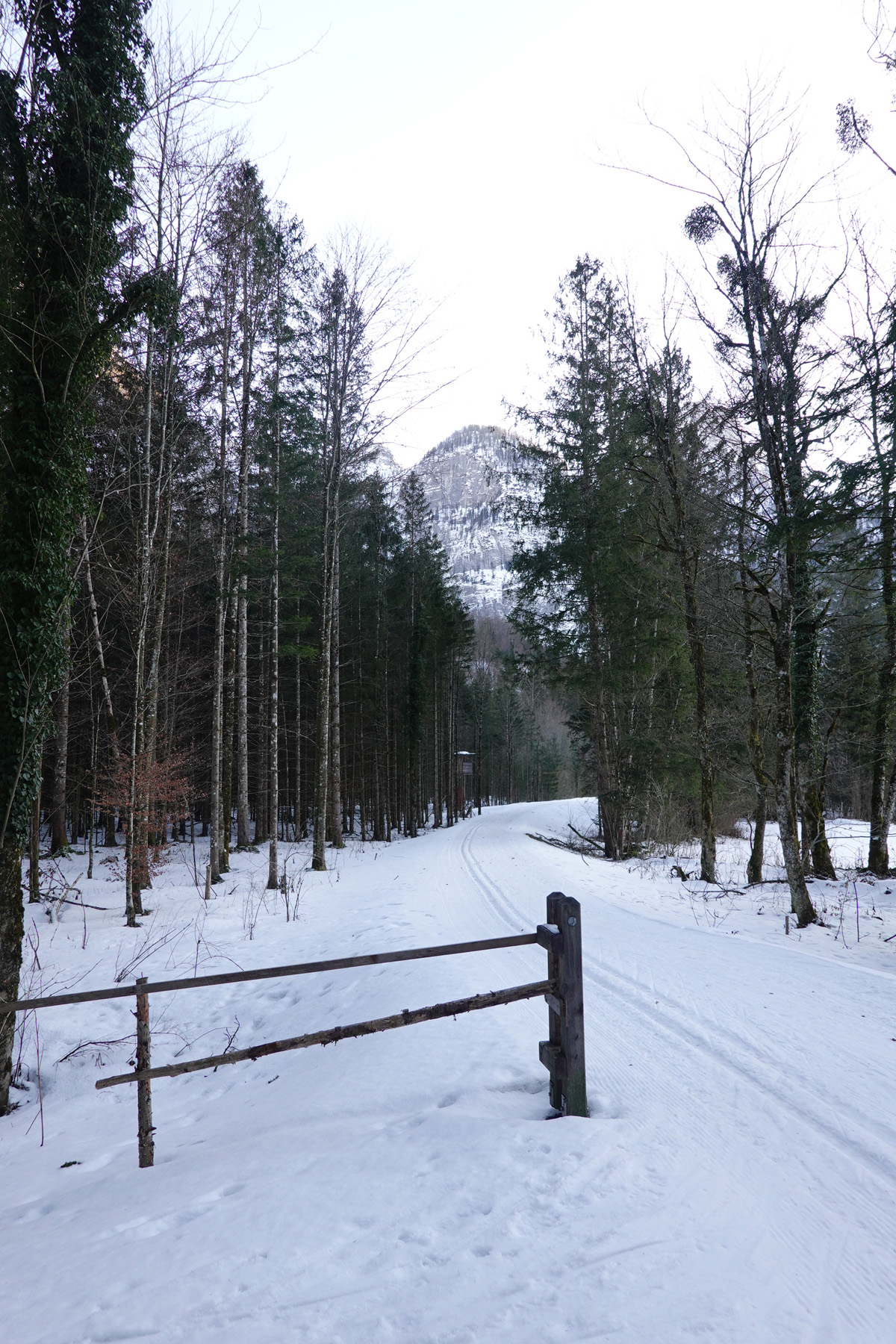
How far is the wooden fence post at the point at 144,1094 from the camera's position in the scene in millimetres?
3533

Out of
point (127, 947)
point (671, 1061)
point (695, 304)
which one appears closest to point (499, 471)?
point (695, 304)

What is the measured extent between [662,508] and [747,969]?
8054mm

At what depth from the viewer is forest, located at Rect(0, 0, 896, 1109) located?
223 inches

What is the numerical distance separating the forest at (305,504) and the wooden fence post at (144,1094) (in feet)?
7.73

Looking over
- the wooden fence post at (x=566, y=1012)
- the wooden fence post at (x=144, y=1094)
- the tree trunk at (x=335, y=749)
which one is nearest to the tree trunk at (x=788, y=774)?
the wooden fence post at (x=566, y=1012)

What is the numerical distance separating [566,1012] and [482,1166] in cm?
82

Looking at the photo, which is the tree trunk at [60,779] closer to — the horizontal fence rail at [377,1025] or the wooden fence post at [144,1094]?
the wooden fence post at [144,1094]

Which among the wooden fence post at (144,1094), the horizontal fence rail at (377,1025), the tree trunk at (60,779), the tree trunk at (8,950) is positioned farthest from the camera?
the tree trunk at (60,779)

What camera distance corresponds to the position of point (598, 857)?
16.1 meters

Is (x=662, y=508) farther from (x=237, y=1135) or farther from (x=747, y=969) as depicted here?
(x=237, y=1135)

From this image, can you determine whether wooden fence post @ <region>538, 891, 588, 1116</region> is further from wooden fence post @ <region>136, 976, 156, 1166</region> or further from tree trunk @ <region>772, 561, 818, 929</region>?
tree trunk @ <region>772, 561, 818, 929</region>

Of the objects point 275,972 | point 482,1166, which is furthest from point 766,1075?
point 275,972

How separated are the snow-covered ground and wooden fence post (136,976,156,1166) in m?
0.19

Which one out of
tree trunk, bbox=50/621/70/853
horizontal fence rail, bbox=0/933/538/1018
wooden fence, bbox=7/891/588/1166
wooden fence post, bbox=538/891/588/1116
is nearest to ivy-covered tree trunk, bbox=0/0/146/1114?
horizontal fence rail, bbox=0/933/538/1018
